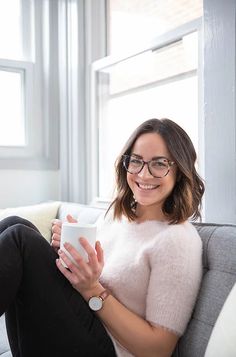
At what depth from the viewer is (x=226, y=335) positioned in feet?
2.51

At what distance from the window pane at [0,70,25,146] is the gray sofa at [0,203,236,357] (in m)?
1.76

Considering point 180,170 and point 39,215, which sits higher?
point 180,170

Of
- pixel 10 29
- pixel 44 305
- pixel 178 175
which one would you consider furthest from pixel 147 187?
pixel 10 29

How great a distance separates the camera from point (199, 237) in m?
1.10

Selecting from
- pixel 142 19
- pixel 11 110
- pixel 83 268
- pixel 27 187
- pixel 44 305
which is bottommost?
pixel 44 305

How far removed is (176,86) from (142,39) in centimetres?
45

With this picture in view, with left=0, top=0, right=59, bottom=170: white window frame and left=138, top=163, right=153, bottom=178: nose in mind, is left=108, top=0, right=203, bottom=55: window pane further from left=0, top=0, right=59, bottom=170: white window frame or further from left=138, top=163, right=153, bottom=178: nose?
left=138, top=163, right=153, bottom=178: nose

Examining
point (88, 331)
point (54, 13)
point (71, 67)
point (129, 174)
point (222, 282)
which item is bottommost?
point (88, 331)

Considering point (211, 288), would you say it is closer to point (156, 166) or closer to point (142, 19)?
point (156, 166)

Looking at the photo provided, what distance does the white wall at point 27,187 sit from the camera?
2.42 meters

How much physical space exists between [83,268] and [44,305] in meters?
0.15

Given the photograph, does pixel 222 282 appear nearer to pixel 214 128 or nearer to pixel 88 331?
pixel 88 331

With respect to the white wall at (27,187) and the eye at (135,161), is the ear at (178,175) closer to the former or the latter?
the eye at (135,161)

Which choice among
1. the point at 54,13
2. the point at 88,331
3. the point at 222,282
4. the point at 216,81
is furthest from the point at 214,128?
the point at 54,13
